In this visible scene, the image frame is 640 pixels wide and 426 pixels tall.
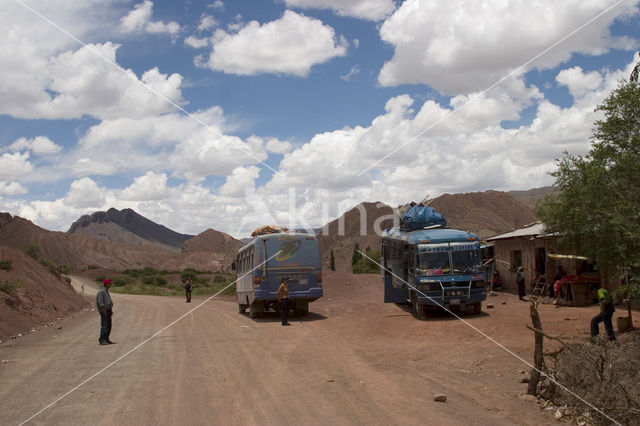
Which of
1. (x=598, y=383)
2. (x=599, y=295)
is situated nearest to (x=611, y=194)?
(x=599, y=295)

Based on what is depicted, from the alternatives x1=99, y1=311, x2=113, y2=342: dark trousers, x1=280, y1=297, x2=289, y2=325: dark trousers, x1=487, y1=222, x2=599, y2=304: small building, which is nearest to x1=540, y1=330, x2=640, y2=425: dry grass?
x1=99, y1=311, x2=113, y2=342: dark trousers

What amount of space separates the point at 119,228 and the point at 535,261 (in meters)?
177

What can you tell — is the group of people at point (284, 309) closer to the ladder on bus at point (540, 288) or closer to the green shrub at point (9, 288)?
the green shrub at point (9, 288)

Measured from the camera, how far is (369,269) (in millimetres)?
49156

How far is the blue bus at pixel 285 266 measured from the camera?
19.9m

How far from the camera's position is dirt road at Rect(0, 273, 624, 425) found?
7574mm

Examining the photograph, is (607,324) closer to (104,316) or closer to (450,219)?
(104,316)

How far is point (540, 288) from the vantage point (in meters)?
25.8

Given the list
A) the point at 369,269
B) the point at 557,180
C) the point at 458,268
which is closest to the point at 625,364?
the point at 557,180

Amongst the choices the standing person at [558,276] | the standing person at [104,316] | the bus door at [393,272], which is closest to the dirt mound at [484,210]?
the standing person at [558,276]

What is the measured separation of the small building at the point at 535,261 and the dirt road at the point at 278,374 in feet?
12.7

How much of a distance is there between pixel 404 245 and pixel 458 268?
2.70m

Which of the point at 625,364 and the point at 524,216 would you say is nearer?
the point at 625,364

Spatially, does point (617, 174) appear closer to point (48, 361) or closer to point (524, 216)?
point (48, 361)
